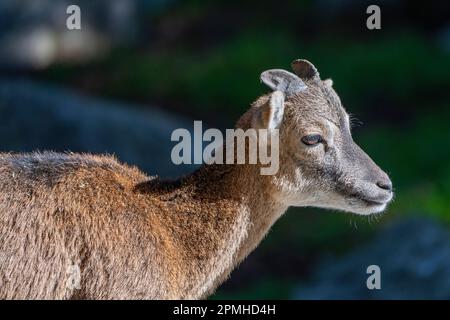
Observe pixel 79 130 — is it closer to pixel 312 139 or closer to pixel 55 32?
pixel 312 139

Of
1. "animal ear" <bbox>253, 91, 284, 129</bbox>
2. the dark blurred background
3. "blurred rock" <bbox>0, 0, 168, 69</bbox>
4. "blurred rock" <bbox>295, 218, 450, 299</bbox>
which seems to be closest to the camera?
"animal ear" <bbox>253, 91, 284, 129</bbox>

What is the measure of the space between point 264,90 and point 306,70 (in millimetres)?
10541

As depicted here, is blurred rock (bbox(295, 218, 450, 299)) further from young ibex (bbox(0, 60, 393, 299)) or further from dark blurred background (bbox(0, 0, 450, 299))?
young ibex (bbox(0, 60, 393, 299))

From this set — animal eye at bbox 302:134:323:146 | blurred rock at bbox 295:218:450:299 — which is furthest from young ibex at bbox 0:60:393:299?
blurred rock at bbox 295:218:450:299

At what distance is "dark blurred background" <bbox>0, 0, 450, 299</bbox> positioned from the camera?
15.0m

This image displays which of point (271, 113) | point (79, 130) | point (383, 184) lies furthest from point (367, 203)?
point (79, 130)

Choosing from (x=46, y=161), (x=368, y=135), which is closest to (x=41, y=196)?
(x=46, y=161)

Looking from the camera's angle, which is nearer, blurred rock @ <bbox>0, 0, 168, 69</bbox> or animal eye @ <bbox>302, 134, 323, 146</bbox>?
animal eye @ <bbox>302, 134, 323, 146</bbox>

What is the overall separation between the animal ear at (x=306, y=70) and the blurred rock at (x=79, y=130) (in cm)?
534

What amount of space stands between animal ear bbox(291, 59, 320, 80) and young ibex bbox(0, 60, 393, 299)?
0.01 m

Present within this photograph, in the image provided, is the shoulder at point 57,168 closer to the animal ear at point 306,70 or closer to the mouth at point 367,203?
the animal ear at point 306,70

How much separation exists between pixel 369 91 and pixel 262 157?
1216 centimetres

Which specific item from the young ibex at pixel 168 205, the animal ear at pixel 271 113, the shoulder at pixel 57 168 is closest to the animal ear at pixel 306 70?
the young ibex at pixel 168 205

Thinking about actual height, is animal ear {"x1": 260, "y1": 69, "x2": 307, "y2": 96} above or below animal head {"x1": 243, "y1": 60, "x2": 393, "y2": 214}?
above
